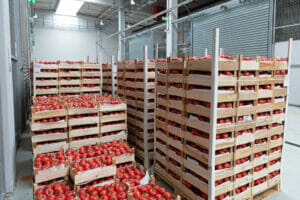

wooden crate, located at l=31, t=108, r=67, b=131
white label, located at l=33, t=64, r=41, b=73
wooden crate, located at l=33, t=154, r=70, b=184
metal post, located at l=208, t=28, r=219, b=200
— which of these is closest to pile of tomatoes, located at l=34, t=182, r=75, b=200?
wooden crate, located at l=33, t=154, r=70, b=184

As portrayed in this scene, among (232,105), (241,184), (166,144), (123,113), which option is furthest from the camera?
(123,113)

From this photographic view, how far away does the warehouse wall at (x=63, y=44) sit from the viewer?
19797 millimetres

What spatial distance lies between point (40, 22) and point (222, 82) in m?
21.1

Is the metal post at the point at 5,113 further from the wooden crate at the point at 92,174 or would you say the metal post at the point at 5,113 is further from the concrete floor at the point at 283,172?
the wooden crate at the point at 92,174

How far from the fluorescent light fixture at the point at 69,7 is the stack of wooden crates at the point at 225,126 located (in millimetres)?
16374

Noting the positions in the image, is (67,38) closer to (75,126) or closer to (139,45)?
(139,45)

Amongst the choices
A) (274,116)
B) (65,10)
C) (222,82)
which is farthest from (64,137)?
(65,10)

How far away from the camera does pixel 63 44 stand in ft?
68.3

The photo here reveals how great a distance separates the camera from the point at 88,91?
7.08 metres

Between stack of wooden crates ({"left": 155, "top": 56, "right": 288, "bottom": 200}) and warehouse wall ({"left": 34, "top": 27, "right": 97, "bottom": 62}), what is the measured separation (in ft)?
61.6

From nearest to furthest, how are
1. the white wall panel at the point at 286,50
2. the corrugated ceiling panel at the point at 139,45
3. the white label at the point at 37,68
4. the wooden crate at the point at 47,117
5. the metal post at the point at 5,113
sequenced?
the metal post at the point at 5,113, the wooden crate at the point at 47,117, the white label at the point at 37,68, the white wall panel at the point at 286,50, the corrugated ceiling panel at the point at 139,45

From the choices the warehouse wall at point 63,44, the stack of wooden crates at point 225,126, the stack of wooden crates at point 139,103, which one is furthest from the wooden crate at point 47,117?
the warehouse wall at point 63,44

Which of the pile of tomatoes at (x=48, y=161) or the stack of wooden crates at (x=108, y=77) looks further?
the stack of wooden crates at (x=108, y=77)

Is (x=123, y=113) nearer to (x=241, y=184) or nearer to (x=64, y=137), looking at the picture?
(x=64, y=137)
